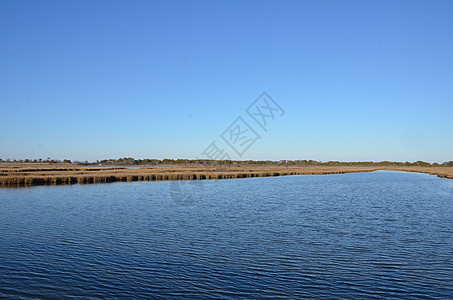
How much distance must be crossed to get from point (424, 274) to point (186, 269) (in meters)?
8.17

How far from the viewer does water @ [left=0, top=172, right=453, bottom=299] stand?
1075 centimetres

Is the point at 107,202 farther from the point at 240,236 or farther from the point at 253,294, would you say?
the point at 253,294

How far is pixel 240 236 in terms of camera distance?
17531 mm

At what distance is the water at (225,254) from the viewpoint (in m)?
10.8

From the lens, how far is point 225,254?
46.9 ft

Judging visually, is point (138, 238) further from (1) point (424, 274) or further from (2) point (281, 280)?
(1) point (424, 274)

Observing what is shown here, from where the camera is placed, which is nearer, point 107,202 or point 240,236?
point 240,236

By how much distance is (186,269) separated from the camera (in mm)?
12438

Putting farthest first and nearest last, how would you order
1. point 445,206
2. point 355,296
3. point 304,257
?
1. point 445,206
2. point 304,257
3. point 355,296

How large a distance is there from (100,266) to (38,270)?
2.07 meters

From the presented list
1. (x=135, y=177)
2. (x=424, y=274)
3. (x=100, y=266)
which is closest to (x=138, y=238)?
(x=100, y=266)

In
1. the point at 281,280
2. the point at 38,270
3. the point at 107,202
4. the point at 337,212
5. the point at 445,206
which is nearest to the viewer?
the point at 281,280

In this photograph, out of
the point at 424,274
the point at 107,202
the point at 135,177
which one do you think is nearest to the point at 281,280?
the point at 424,274

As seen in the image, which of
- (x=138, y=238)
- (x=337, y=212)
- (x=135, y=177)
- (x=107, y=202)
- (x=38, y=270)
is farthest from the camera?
(x=135, y=177)
